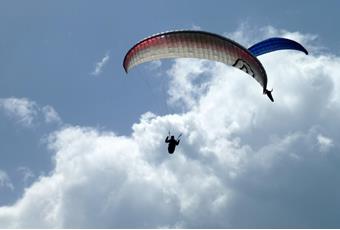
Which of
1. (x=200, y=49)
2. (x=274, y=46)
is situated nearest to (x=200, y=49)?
(x=200, y=49)

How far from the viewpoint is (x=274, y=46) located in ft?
161

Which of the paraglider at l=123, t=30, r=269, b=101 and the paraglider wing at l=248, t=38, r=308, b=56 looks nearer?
the paraglider at l=123, t=30, r=269, b=101

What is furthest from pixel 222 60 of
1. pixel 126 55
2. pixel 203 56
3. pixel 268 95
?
pixel 126 55

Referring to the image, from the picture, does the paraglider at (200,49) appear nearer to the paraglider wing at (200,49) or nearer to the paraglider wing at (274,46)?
the paraglider wing at (200,49)

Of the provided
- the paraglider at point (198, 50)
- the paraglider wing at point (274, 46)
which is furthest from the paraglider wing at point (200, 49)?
the paraglider wing at point (274, 46)

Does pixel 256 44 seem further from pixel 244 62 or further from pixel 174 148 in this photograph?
pixel 174 148

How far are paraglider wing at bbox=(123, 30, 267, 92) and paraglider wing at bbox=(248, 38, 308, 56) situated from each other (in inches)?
256

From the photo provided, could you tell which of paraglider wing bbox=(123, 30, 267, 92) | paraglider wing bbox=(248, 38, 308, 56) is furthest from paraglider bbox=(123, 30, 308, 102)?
paraglider wing bbox=(248, 38, 308, 56)

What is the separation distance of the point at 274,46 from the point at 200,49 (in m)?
9.64

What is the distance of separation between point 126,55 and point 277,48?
13.7m

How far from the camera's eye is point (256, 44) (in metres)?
49.0

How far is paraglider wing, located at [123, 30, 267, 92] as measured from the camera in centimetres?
4150

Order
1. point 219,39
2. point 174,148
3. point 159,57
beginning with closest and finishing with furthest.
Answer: point 219,39, point 159,57, point 174,148

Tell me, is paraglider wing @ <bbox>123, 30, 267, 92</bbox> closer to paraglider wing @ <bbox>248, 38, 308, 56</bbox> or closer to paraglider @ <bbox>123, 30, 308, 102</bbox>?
paraglider @ <bbox>123, 30, 308, 102</bbox>
